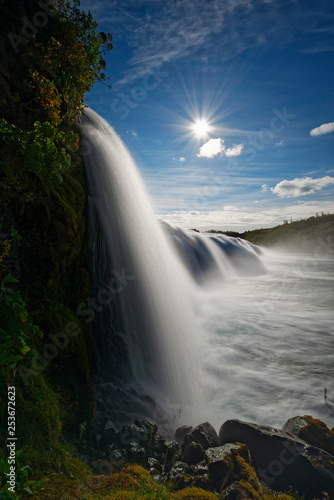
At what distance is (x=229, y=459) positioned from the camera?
11.6ft

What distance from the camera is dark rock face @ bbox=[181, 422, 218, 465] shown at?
3846 millimetres

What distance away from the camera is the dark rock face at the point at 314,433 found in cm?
440

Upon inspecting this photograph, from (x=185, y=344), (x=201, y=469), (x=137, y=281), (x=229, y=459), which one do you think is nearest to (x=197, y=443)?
(x=201, y=469)

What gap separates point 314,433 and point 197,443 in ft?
7.18

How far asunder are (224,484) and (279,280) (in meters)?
22.1

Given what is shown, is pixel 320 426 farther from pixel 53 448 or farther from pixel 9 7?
pixel 9 7

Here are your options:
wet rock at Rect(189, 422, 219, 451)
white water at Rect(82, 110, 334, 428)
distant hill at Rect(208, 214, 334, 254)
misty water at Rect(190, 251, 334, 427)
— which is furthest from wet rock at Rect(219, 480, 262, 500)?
distant hill at Rect(208, 214, 334, 254)

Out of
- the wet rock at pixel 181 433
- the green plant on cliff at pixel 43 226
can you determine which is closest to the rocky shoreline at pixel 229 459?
the wet rock at pixel 181 433

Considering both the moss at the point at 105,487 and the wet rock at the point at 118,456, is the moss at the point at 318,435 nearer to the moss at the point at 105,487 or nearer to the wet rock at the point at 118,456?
the moss at the point at 105,487

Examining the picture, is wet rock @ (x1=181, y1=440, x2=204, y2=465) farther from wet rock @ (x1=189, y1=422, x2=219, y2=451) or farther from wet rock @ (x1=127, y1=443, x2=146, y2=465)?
wet rock @ (x1=127, y1=443, x2=146, y2=465)

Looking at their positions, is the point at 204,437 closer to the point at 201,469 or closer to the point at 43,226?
the point at 201,469

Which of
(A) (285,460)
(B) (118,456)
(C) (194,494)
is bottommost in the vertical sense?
(A) (285,460)

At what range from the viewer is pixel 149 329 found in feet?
22.8

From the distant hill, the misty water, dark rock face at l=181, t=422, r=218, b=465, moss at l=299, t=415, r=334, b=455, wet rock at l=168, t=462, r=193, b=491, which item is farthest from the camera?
the distant hill
